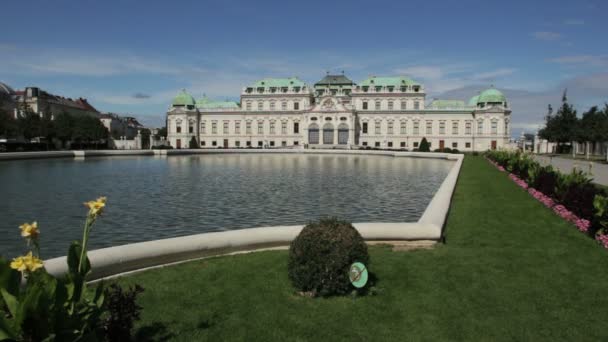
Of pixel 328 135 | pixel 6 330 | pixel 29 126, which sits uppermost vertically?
pixel 29 126

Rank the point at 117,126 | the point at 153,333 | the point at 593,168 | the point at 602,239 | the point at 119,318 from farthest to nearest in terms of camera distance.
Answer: the point at 117,126
the point at 593,168
the point at 602,239
the point at 153,333
the point at 119,318

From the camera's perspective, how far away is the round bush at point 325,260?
6.64m

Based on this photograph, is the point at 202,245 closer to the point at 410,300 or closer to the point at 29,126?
the point at 410,300

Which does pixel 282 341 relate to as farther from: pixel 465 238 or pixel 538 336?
pixel 465 238

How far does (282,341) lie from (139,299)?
244cm

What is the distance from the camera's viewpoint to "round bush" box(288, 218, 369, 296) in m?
6.64

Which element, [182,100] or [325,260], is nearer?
[325,260]

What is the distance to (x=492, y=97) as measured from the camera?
A: 99562 mm

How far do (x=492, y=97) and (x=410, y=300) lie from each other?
102 metres

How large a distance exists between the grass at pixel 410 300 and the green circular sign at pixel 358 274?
257mm

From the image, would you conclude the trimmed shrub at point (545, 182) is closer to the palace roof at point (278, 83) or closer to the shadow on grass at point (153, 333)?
the shadow on grass at point (153, 333)

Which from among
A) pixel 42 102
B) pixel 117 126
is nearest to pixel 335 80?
pixel 42 102

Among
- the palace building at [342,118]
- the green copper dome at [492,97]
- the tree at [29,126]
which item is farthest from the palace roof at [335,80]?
the tree at [29,126]

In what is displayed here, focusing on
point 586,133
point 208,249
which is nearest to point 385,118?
point 586,133
